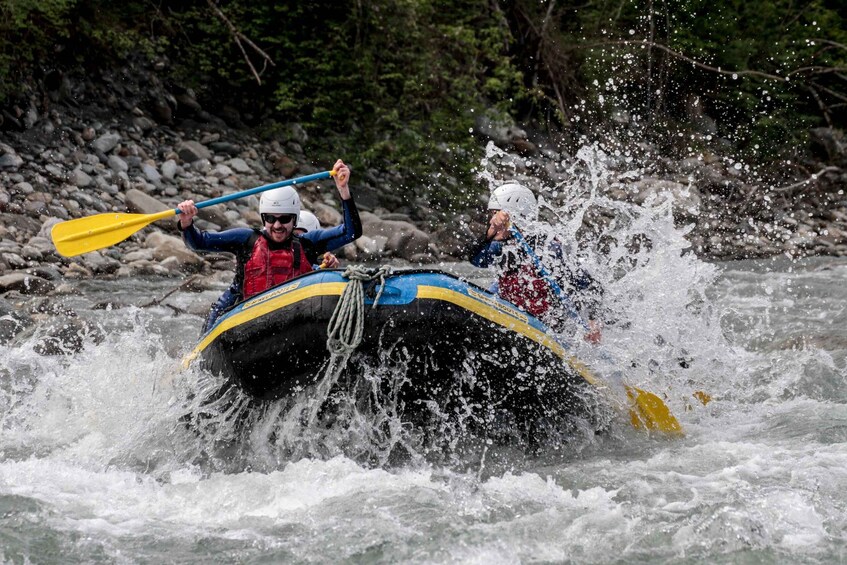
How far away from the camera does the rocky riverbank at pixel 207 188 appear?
412 inches

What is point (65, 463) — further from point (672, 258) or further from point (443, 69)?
point (443, 69)

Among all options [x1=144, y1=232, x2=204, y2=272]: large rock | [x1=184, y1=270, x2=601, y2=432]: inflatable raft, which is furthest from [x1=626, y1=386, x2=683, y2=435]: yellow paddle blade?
[x1=144, y1=232, x2=204, y2=272]: large rock

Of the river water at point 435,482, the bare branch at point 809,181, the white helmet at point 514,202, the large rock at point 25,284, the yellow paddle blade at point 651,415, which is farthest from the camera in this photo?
the bare branch at point 809,181

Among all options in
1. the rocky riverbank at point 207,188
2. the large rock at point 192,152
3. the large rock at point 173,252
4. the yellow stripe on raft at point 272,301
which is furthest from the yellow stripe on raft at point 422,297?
the large rock at point 192,152

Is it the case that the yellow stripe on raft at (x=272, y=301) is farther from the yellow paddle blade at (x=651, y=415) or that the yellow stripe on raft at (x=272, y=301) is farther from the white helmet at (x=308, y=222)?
the yellow paddle blade at (x=651, y=415)

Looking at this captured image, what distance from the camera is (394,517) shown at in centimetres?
426

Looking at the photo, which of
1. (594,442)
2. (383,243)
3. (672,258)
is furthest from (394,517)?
(383,243)

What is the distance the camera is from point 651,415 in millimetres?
5922

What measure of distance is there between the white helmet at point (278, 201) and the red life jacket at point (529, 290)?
4.41ft

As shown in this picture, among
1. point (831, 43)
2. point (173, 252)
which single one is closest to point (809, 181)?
point (831, 43)

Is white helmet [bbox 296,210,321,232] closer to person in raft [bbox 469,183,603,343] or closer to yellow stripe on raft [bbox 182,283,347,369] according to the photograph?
person in raft [bbox 469,183,603,343]

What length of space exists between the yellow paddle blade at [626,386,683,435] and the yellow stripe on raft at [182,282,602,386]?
76 centimetres

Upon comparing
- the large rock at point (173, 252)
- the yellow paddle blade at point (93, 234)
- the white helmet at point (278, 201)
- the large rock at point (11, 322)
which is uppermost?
the large rock at point (173, 252)

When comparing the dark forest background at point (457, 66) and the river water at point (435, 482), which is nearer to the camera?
the river water at point (435, 482)
